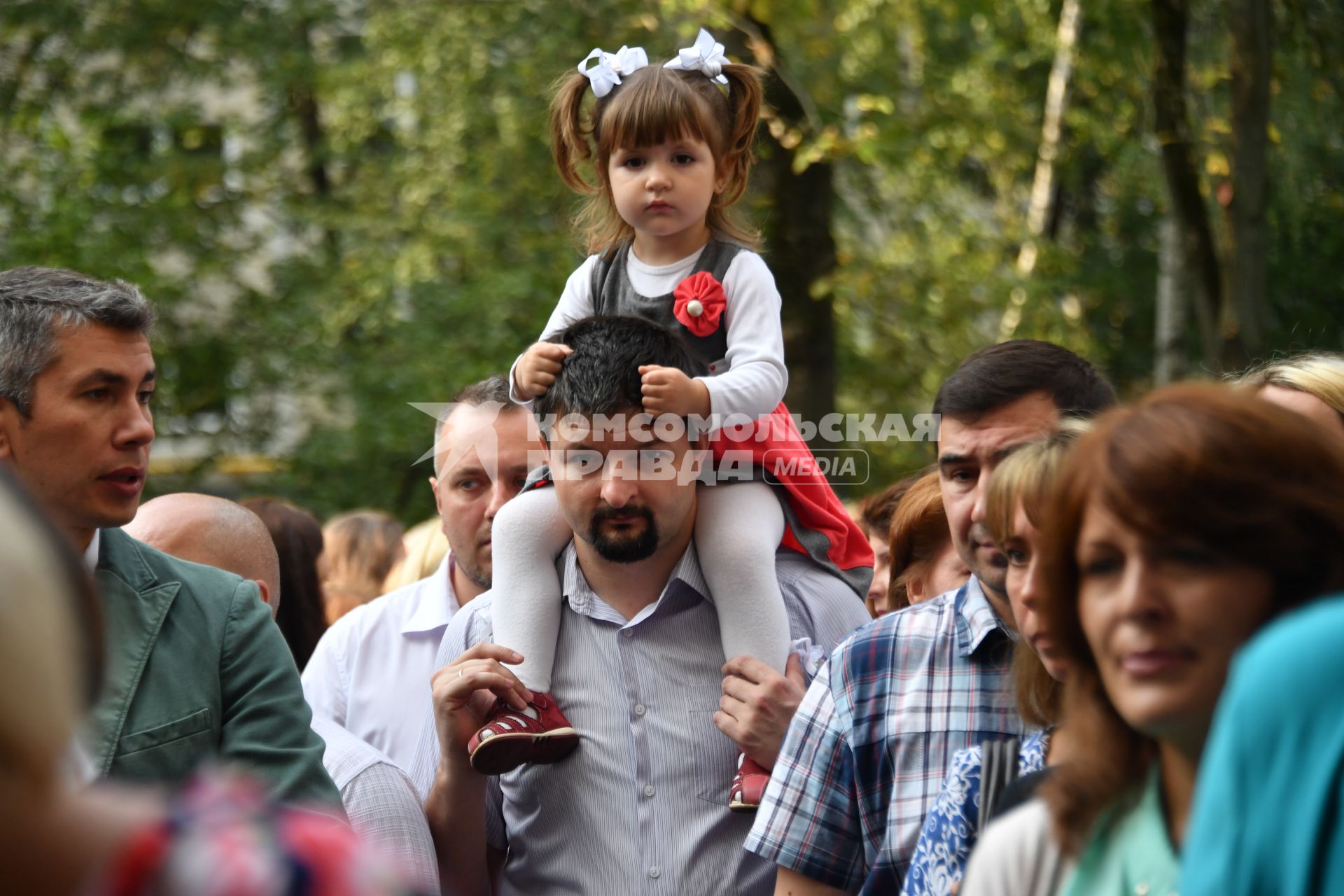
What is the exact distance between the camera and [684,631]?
384 centimetres

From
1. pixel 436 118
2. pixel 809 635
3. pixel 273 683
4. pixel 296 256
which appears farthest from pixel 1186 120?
pixel 296 256

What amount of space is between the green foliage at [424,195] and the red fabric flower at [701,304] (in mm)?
7069

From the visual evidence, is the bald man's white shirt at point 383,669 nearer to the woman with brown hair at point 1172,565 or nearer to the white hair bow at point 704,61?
the white hair bow at point 704,61

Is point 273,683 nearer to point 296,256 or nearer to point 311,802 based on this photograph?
point 311,802

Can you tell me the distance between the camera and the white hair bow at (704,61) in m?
4.10

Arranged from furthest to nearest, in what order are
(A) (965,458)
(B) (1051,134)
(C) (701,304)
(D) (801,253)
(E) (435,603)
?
(B) (1051,134) → (D) (801,253) → (E) (435,603) → (C) (701,304) → (A) (965,458)

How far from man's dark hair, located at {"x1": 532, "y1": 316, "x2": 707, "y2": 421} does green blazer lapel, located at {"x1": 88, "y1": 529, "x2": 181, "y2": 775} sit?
3.51 feet

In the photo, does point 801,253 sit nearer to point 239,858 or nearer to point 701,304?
point 701,304

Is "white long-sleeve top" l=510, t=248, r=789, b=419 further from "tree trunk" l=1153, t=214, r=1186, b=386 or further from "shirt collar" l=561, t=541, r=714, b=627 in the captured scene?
"tree trunk" l=1153, t=214, r=1186, b=386

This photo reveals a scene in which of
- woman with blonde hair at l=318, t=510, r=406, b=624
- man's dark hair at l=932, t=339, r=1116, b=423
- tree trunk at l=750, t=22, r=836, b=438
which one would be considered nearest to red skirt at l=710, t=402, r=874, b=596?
man's dark hair at l=932, t=339, r=1116, b=423

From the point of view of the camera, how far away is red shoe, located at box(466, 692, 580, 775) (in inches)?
136

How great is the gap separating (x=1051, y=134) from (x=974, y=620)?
11.8 m

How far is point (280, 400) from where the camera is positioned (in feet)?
54.6


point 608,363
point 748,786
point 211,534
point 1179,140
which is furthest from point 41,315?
point 1179,140
